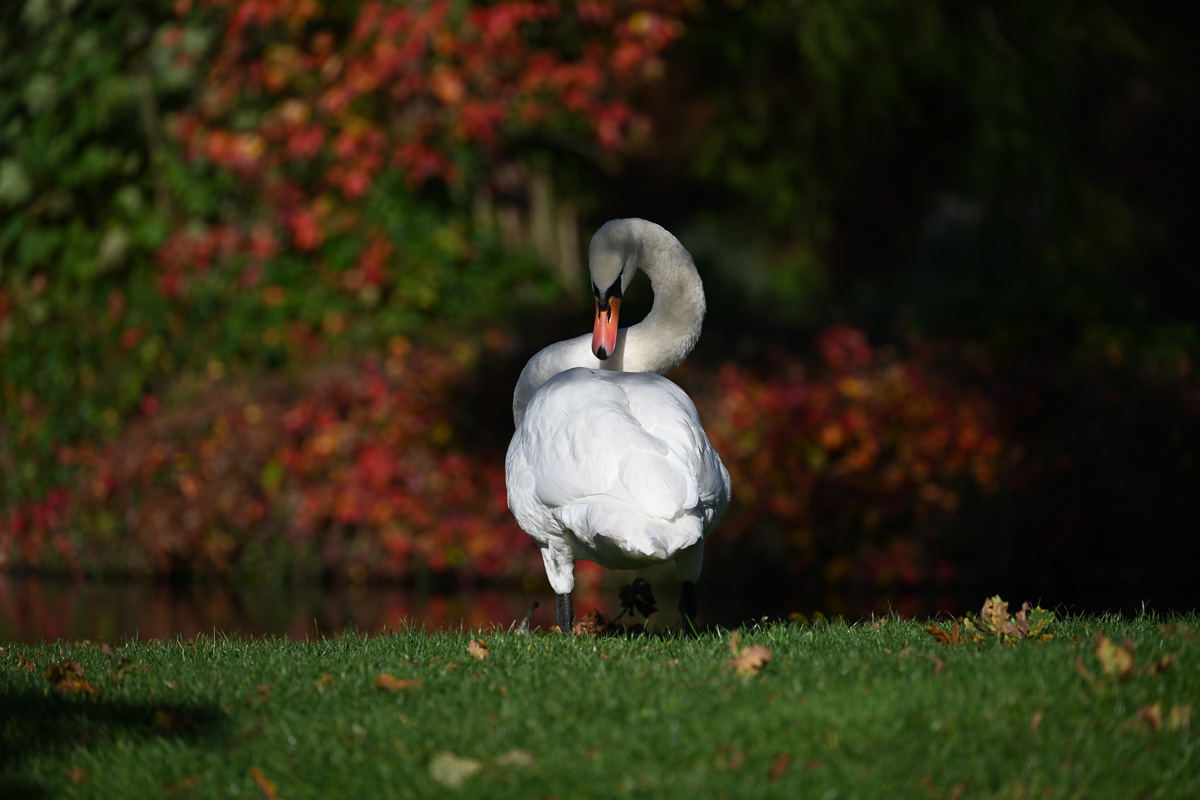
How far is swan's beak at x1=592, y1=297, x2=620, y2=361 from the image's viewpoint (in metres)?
5.88

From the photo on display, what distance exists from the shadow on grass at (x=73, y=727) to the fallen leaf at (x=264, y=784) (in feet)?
0.93

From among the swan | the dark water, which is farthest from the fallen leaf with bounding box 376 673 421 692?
the dark water

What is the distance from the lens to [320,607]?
9.80m

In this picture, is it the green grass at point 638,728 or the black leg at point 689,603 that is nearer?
the green grass at point 638,728

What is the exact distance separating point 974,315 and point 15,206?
8.91m

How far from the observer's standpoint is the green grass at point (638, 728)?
3.57m

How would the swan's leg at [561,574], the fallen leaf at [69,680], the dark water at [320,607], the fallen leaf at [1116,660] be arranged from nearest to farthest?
the fallen leaf at [1116,660]
the fallen leaf at [69,680]
the swan's leg at [561,574]
the dark water at [320,607]

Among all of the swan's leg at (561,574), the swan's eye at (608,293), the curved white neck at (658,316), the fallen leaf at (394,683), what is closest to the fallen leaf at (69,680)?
the fallen leaf at (394,683)

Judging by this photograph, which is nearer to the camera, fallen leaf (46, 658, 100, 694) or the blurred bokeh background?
fallen leaf (46, 658, 100, 694)

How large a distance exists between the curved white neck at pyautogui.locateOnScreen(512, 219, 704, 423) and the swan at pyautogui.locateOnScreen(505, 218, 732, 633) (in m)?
0.05

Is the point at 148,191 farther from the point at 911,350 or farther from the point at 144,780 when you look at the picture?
the point at 144,780

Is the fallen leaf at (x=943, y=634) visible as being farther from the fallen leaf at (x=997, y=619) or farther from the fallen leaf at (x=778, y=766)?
the fallen leaf at (x=778, y=766)

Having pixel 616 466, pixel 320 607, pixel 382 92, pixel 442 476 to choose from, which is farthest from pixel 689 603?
pixel 382 92

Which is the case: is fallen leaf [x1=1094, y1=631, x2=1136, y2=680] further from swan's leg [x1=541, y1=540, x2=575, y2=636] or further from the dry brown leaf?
swan's leg [x1=541, y1=540, x2=575, y2=636]
